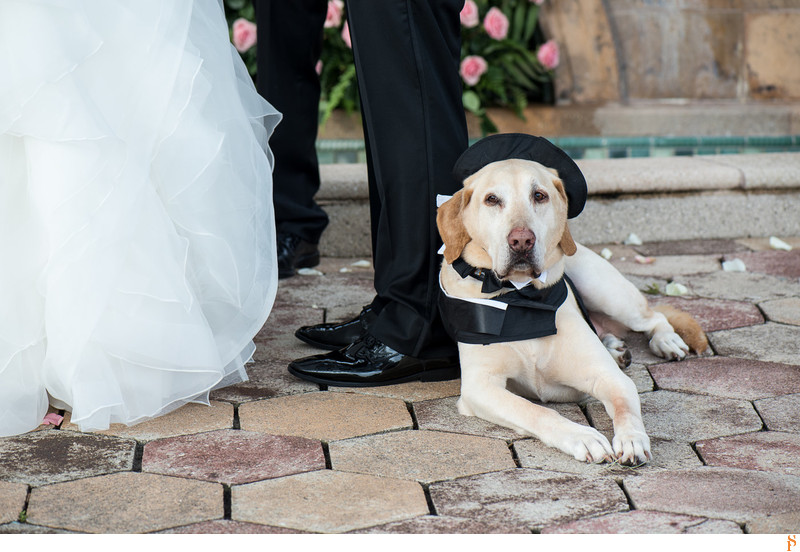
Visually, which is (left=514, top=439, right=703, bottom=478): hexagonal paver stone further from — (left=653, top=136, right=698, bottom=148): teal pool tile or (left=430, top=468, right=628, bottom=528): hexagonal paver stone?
(left=653, top=136, right=698, bottom=148): teal pool tile

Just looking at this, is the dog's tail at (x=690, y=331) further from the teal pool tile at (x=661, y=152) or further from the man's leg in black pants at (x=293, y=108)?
the teal pool tile at (x=661, y=152)

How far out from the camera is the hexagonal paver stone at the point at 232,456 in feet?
6.84

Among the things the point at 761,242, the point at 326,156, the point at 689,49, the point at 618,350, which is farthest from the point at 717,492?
the point at 689,49

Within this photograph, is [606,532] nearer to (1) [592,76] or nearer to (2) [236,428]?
(2) [236,428]

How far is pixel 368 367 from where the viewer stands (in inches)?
106

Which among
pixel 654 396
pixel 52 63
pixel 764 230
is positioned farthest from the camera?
pixel 764 230

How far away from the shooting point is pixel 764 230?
14.7 ft

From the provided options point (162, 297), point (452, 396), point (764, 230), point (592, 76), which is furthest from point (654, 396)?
point (592, 76)

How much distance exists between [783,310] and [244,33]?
3621 mm

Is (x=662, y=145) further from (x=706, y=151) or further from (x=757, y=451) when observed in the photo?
(x=757, y=451)

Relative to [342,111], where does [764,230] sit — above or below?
below

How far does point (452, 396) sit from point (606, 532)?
0.88 m

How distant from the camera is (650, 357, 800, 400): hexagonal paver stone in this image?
2.60m

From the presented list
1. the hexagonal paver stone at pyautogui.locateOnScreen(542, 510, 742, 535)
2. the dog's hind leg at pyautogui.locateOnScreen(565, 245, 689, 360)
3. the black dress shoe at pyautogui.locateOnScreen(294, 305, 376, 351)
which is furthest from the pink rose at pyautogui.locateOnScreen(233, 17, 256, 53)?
the hexagonal paver stone at pyautogui.locateOnScreen(542, 510, 742, 535)
